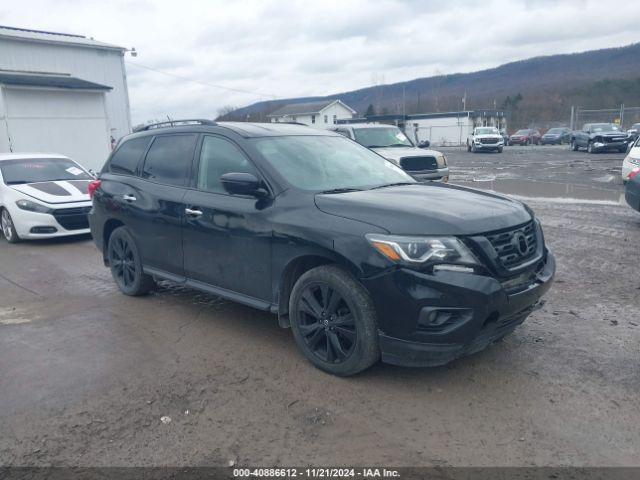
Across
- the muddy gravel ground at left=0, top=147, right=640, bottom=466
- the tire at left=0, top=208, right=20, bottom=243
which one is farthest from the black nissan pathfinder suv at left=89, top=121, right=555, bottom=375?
the tire at left=0, top=208, right=20, bottom=243

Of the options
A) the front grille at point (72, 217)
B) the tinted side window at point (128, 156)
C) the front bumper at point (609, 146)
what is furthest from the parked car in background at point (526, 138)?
the tinted side window at point (128, 156)

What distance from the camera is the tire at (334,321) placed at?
359 cm

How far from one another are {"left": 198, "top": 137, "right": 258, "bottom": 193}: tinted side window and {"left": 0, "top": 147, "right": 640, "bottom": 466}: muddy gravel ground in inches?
52.2

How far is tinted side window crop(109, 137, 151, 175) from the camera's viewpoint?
18.8ft

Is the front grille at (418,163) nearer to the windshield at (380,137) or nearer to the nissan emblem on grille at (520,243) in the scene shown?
the windshield at (380,137)

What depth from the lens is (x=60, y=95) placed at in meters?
19.2

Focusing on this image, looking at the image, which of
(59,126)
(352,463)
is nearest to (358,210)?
(352,463)

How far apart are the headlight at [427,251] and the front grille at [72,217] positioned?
7.29m

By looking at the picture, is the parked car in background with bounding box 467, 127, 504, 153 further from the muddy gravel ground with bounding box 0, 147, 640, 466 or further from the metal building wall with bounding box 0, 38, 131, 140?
the muddy gravel ground with bounding box 0, 147, 640, 466

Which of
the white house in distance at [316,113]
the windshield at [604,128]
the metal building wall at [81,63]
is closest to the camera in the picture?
the metal building wall at [81,63]

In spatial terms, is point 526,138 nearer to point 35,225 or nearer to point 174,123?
point 35,225

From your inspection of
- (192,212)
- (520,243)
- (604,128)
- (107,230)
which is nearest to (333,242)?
(520,243)

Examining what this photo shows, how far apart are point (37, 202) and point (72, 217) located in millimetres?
587

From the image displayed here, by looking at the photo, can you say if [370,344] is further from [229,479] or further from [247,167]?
[247,167]
